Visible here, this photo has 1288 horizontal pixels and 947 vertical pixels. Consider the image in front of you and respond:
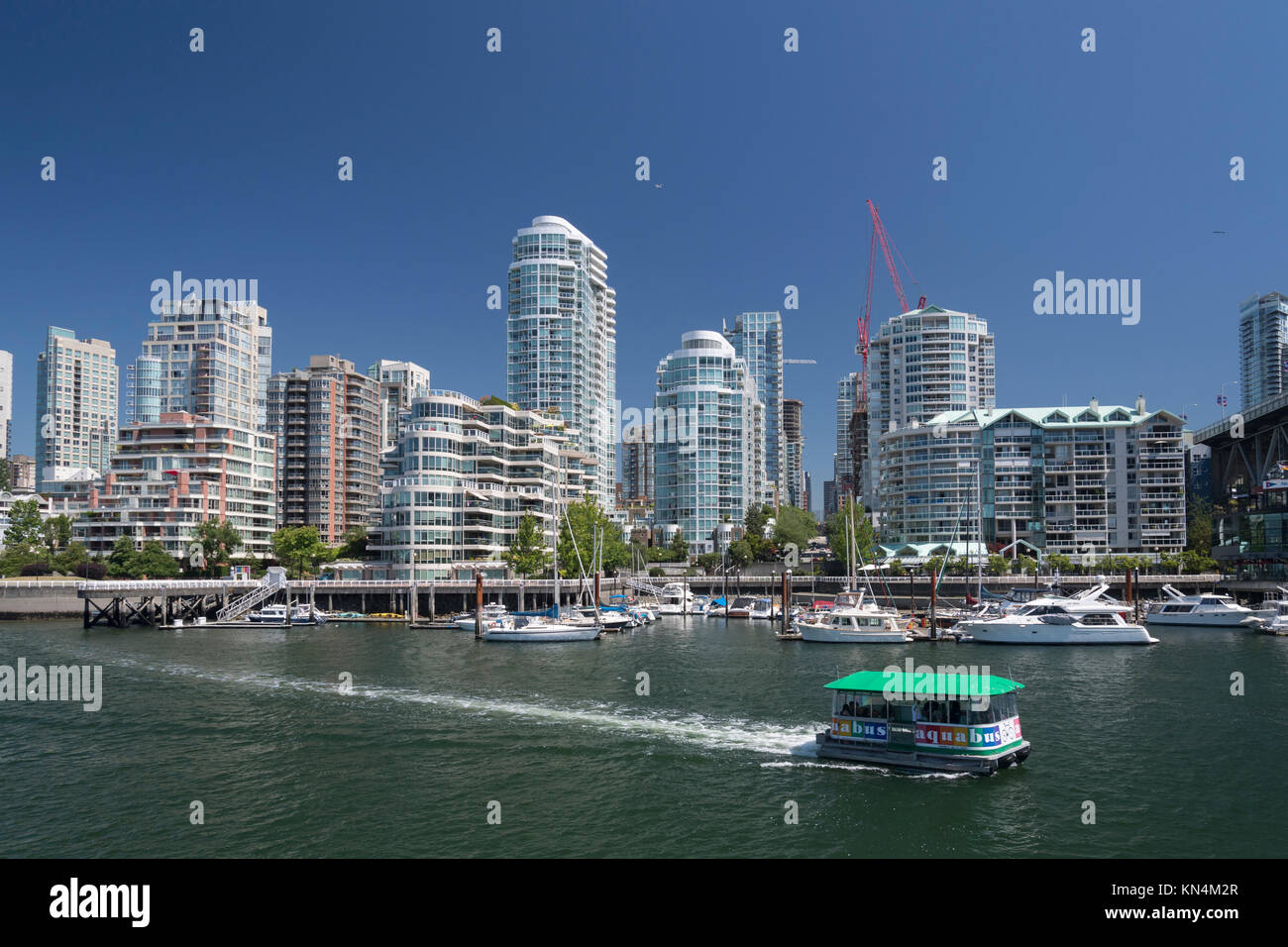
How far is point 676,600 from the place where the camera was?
5463 inches

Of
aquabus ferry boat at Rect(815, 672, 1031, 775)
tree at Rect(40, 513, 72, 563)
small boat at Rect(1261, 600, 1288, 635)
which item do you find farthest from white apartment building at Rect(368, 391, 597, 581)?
small boat at Rect(1261, 600, 1288, 635)

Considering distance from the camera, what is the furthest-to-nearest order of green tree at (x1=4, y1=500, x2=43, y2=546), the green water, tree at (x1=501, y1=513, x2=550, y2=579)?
green tree at (x1=4, y1=500, x2=43, y2=546), tree at (x1=501, y1=513, x2=550, y2=579), the green water

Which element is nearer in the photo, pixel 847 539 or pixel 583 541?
pixel 583 541

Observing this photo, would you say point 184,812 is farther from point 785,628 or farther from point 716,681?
point 785,628

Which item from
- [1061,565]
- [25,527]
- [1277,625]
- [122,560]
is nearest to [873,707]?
[1277,625]

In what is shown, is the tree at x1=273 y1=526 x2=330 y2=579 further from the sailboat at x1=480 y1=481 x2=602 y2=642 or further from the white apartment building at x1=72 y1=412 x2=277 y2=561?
the sailboat at x1=480 y1=481 x2=602 y2=642

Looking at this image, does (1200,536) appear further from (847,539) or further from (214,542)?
(214,542)

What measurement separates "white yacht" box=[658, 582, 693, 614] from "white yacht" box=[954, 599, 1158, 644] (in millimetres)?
50184

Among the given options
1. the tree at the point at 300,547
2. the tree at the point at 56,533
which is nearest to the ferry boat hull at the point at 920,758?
the tree at the point at 300,547

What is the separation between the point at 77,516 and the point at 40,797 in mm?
152087

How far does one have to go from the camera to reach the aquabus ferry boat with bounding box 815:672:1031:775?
3688 cm

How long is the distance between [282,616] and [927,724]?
9969cm

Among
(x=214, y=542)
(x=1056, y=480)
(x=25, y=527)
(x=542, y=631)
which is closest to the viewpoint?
(x=542, y=631)
